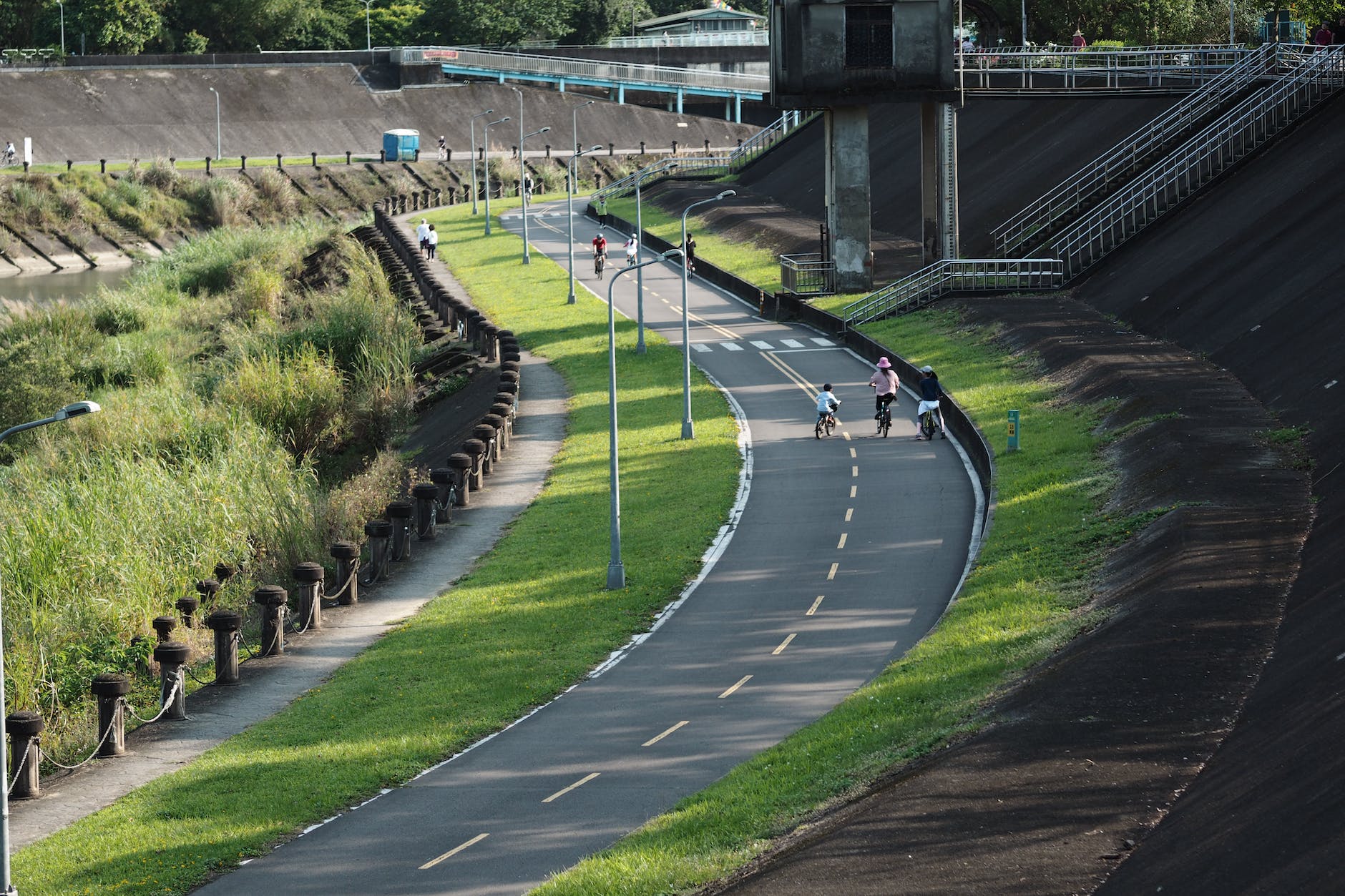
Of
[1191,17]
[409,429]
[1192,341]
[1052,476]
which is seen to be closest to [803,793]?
[1052,476]

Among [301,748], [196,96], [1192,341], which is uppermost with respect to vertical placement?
[196,96]

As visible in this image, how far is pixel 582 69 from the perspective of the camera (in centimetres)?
13500

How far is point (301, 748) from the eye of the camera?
24.3 metres

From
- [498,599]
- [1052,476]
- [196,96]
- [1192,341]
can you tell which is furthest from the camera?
[196,96]

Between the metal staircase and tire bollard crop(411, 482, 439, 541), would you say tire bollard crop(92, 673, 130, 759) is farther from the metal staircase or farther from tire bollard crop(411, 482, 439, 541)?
the metal staircase

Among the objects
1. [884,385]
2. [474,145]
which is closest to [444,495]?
[884,385]

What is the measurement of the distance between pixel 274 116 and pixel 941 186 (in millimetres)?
76215

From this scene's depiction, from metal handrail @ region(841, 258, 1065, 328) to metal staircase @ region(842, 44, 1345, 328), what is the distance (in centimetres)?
4

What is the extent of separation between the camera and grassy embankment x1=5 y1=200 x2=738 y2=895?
2103 cm

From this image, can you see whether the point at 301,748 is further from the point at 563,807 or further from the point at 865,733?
the point at 865,733

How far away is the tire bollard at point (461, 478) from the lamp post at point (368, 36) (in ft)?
325

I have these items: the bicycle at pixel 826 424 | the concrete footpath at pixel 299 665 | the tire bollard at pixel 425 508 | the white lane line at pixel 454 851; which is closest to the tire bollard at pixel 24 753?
the concrete footpath at pixel 299 665

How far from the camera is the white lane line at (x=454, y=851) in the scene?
786 inches

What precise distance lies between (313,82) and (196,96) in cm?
939
